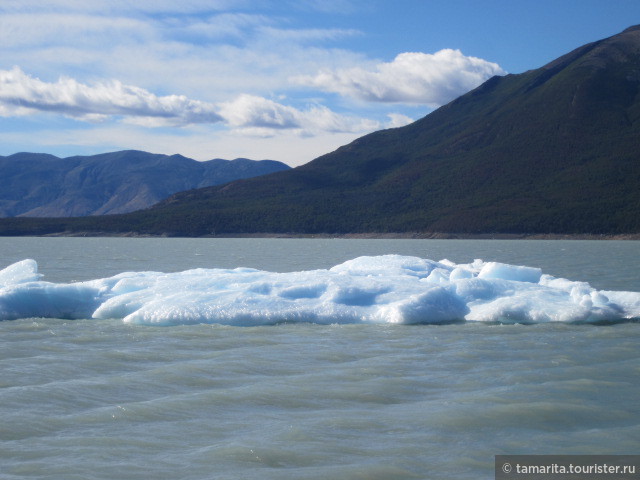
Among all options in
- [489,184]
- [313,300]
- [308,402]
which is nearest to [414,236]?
[489,184]

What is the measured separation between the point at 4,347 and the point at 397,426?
764cm

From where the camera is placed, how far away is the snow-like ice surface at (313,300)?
14.6 metres

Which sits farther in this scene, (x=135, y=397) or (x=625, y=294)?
(x=625, y=294)

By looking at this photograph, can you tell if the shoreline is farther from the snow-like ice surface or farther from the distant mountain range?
the snow-like ice surface

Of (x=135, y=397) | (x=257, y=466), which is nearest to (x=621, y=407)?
(x=257, y=466)

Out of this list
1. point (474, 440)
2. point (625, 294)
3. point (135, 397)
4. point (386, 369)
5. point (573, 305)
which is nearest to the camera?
point (474, 440)

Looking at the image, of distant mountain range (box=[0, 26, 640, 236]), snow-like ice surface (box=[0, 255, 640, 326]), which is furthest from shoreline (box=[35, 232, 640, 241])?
snow-like ice surface (box=[0, 255, 640, 326])

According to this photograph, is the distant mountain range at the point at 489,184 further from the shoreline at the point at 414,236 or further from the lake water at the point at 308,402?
the lake water at the point at 308,402

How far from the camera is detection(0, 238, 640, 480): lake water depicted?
21.9ft

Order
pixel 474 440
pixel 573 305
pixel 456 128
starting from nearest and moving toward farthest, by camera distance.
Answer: pixel 474 440
pixel 573 305
pixel 456 128

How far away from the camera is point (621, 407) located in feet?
27.3

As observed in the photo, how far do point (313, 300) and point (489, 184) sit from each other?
5770 inches

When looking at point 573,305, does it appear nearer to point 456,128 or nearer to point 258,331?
point 258,331

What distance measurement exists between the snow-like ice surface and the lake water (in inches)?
43.3
